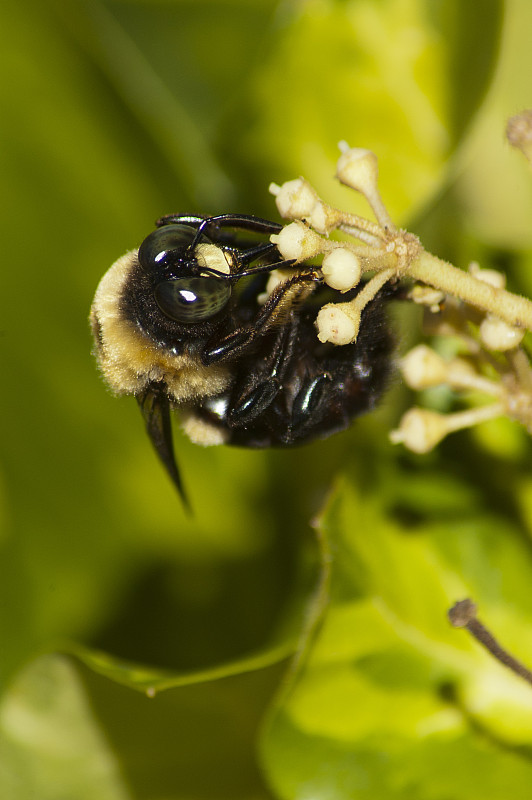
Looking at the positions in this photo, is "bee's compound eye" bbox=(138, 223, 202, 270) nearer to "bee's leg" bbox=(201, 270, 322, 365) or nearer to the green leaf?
"bee's leg" bbox=(201, 270, 322, 365)

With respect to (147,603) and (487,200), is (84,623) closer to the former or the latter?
(147,603)

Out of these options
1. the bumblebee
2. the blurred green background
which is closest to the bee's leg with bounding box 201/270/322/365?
the bumblebee

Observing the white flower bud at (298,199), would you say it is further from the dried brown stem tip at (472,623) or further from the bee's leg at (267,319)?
the dried brown stem tip at (472,623)

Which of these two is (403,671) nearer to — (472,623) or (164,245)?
(472,623)

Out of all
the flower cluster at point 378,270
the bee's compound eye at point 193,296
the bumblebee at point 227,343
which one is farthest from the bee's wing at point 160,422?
the flower cluster at point 378,270

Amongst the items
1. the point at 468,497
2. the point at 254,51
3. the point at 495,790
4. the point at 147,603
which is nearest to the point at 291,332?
the point at 468,497

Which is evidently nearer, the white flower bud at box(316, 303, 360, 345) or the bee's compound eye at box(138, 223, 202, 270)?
the white flower bud at box(316, 303, 360, 345)
